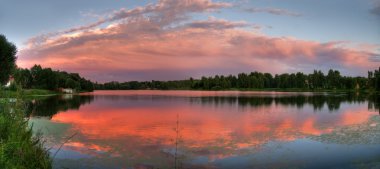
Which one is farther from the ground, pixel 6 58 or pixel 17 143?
pixel 6 58

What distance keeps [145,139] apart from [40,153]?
10.6 m

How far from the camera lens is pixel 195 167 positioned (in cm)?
1489

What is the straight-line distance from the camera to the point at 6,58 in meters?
59.8

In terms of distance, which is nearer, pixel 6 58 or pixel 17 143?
pixel 17 143

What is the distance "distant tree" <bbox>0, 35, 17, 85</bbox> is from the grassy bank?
5222 cm

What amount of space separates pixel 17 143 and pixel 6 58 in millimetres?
56163

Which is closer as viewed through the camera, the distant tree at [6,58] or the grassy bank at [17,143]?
the grassy bank at [17,143]

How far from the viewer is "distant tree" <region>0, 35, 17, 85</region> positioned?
2309 inches

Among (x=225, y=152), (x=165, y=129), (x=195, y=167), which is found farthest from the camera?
(x=165, y=129)

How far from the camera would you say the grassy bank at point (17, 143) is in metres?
10.4

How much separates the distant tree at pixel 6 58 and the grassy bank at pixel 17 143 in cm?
5222

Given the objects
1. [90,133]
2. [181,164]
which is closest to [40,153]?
[181,164]

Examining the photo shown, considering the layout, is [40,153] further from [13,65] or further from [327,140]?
[13,65]

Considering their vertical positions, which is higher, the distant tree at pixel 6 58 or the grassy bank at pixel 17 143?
the distant tree at pixel 6 58
